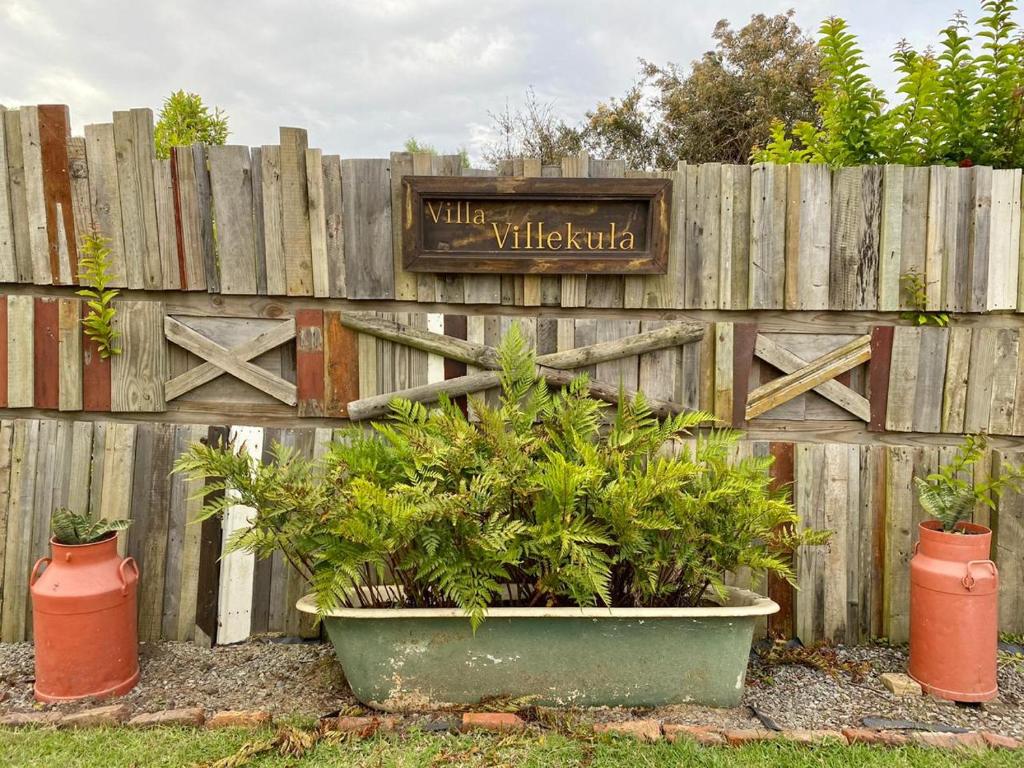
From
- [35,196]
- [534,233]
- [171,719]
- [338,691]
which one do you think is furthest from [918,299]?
[35,196]

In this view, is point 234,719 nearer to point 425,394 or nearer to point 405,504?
point 405,504

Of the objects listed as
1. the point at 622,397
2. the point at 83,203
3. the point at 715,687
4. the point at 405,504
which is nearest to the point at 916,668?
the point at 715,687

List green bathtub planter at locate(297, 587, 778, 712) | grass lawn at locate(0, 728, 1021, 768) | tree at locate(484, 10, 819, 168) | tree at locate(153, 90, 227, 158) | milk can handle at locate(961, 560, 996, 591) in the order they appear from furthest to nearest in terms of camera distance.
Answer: tree at locate(484, 10, 819, 168)
tree at locate(153, 90, 227, 158)
milk can handle at locate(961, 560, 996, 591)
green bathtub planter at locate(297, 587, 778, 712)
grass lawn at locate(0, 728, 1021, 768)

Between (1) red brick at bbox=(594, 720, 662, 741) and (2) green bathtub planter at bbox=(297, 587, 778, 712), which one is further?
(2) green bathtub planter at bbox=(297, 587, 778, 712)

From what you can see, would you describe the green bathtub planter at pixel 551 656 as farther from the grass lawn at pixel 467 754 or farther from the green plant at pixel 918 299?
the green plant at pixel 918 299

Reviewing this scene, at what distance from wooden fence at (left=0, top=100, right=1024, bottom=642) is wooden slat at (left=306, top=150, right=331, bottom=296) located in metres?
0.02

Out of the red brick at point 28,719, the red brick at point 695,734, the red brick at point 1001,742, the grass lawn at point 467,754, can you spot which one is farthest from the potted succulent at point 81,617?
the red brick at point 1001,742

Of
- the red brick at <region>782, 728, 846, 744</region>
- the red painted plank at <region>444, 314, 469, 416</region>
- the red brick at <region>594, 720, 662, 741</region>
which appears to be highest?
the red painted plank at <region>444, 314, 469, 416</region>

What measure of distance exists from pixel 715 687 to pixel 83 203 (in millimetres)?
3674

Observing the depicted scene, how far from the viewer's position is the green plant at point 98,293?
329cm

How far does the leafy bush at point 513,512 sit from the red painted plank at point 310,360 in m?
0.52

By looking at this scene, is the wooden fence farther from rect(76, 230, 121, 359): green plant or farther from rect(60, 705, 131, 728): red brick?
rect(60, 705, 131, 728): red brick

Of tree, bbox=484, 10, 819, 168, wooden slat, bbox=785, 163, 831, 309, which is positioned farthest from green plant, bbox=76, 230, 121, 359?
tree, bbox=484, 10, 819, 168

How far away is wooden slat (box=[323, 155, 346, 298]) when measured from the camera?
336 cm
